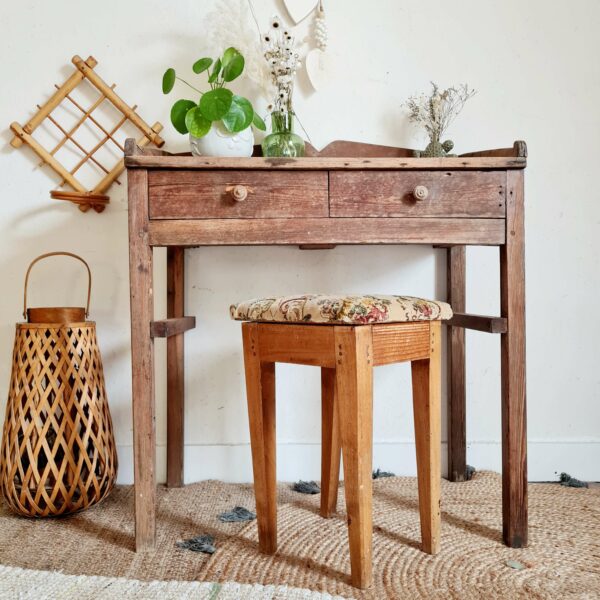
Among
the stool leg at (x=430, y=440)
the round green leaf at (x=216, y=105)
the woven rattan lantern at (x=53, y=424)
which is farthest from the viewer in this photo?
the woven rattan lantern at (x=53, y=424)

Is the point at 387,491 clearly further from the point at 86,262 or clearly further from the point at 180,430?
the point at 86,262

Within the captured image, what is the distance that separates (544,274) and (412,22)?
87cm

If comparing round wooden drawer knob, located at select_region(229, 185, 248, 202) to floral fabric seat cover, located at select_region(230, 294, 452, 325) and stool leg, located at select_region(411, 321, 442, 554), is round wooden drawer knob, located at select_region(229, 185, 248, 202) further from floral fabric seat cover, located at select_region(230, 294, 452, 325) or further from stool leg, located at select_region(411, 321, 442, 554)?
stool leg, located at select_region(411, 321, 442, 554)

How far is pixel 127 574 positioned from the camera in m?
1.09

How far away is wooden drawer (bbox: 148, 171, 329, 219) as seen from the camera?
1.19 meters

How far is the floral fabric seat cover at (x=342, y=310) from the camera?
0.97 meters

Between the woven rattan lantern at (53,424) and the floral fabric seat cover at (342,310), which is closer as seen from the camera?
the floral fabric seat cover at (342,310)

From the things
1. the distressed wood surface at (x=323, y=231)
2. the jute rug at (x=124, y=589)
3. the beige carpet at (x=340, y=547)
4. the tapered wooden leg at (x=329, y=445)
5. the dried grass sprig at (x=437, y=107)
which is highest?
the dried grass sprig at (x=437, y=107)

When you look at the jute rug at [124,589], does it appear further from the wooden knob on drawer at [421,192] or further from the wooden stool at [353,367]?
the wooden knob on drawer at [421,192]

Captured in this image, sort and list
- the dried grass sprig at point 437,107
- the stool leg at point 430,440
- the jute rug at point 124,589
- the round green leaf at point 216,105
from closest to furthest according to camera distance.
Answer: the jute rug at point 124,589 → the stool leg at point 430,440 → the round green leaf at point 216,105 → the dried grass sprig at point 437,107

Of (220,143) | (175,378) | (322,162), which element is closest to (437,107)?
(322,162)

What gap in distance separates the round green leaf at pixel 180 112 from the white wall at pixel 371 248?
331 millimetres

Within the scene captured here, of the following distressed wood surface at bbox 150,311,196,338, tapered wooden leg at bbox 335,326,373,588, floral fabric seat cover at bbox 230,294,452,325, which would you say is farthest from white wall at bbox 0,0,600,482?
tapered wooden leg at bbox 335,326,373,588

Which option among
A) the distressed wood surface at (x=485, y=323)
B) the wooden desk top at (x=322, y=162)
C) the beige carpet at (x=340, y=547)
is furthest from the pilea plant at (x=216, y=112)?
the beige carpet at (x=340, y=547)
